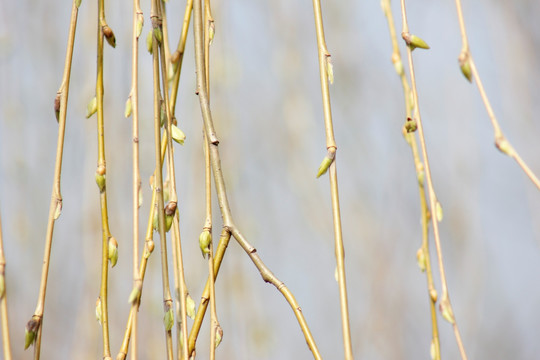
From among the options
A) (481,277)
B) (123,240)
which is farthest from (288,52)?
(481,277)

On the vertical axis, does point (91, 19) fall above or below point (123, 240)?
above

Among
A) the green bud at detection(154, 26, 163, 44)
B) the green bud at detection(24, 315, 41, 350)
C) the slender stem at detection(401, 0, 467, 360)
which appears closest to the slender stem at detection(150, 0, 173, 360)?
the green bud at detection(154, 26, 163, 44)

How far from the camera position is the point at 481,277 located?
174 centimetres

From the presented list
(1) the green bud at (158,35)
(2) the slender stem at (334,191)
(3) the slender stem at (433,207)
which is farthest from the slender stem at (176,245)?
(3) the slender stem at (433,207)

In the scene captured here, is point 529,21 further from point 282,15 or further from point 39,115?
point 39,115

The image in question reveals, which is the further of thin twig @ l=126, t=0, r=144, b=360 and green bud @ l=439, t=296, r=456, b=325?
green bud @ l=439, t=296, r=456, b=325

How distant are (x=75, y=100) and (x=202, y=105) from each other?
1.04 meters

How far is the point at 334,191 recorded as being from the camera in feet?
1.55

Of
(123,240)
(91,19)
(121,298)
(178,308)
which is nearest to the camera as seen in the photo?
(178,308)

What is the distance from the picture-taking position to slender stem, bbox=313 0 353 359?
0.44m

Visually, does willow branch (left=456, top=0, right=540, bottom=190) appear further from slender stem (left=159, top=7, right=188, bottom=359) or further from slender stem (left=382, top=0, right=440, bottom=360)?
slender stem (left=159, top=7, right=188, bottom=359)

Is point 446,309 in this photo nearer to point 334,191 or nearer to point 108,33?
point 334,191

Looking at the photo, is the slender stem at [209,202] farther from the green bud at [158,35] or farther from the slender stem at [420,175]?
the slender stem at [420,175]

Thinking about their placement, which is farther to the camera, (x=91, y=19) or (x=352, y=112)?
(x=352, y=112)
